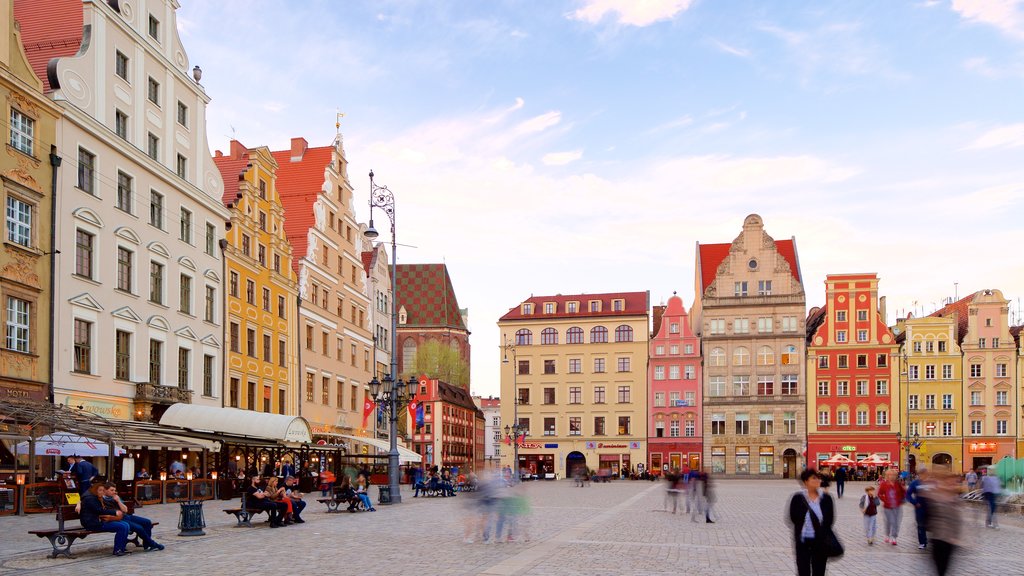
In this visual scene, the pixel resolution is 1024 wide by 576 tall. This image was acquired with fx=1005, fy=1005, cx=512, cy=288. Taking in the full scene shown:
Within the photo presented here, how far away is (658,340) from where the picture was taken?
293 ft

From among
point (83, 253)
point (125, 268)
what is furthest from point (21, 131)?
point (125, 268)

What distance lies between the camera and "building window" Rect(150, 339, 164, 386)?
38.1m

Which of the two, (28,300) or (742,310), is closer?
(28,300)

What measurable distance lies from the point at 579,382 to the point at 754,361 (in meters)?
15.9

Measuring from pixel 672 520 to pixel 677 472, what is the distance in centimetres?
459

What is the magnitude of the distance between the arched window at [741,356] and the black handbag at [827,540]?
253ft

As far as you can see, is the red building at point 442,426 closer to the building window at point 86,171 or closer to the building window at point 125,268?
the building window at point 125,268

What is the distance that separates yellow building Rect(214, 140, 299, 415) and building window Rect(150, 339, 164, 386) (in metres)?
6.19

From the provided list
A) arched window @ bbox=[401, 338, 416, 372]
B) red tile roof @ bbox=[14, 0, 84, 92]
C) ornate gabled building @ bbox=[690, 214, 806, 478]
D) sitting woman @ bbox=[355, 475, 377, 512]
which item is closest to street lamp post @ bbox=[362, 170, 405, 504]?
sitting woman @ bbox=[355, 475, 377, 512]

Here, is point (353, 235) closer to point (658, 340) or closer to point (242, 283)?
point (242, 283)

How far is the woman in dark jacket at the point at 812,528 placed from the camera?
10.2 m

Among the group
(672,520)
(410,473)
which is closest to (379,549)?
(672,520)

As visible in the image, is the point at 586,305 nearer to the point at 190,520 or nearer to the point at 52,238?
the point at 52,238

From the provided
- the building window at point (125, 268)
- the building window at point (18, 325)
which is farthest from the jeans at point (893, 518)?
the building window at point (125, 268)
